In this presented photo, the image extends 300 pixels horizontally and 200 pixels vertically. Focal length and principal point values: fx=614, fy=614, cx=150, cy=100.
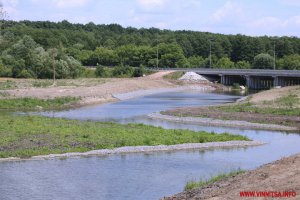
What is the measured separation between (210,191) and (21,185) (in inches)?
404

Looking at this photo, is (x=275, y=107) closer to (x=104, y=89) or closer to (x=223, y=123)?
(x=223, y=123)

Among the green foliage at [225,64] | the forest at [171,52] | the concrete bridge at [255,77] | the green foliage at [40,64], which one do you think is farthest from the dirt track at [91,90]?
the green foliage at [225,64]

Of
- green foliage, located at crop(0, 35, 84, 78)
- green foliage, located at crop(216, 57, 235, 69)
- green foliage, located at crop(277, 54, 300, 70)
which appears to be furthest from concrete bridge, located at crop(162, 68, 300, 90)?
green foliage, located at crop(0, 35, 84, 78)

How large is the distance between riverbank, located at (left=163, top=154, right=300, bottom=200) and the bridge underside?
314ft

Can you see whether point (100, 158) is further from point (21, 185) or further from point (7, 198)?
point (7, 198)

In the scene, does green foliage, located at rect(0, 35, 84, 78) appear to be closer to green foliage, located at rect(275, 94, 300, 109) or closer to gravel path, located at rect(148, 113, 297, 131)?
green foliage, located at rect(275, 94, 300, 109)

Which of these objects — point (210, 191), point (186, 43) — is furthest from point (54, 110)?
point (186, 43)

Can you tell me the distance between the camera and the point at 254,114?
65.2 m

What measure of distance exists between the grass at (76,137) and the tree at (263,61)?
368 feet

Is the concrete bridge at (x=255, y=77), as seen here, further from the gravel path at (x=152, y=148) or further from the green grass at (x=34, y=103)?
the gravel path at (x=152, y=148)

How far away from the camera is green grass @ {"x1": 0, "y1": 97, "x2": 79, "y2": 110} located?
7669 centimetres

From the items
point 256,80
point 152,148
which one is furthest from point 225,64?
point 152,148

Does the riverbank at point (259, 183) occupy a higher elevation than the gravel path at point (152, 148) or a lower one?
higher

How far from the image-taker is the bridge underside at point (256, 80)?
121625mm
